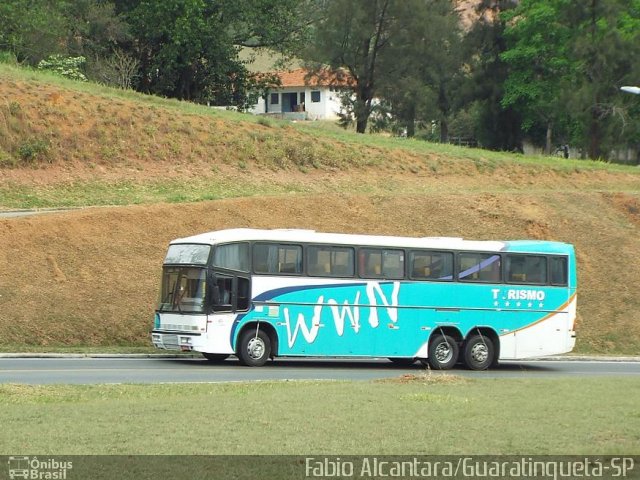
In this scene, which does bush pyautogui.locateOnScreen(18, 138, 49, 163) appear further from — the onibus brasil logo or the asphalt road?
the onibus brasil logo

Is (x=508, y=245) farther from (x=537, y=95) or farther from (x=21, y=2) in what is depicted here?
(x=537, y=95)

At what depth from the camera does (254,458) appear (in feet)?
37.2

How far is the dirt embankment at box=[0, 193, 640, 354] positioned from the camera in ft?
101

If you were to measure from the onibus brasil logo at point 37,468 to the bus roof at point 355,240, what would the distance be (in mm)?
15860

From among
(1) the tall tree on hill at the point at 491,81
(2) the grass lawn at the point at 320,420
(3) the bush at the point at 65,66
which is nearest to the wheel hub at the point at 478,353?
(2) the grass lawn at the point at 320,420

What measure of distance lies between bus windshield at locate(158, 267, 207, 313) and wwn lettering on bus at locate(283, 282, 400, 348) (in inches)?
82.1

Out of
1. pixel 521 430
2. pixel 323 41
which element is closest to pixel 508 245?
pixel 521 430

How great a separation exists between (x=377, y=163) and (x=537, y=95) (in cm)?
2821

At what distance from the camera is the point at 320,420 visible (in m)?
13.9

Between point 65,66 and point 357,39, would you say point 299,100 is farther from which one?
point 65,66

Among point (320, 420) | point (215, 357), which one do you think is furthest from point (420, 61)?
point (320, 420)

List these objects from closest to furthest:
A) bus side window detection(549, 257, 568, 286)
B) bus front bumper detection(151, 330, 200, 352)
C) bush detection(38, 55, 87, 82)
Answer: bus front bumper detection(151, 330, 200, 352)
bus side window detection(549, 257, 568, 286)
bush detection(38, 55, 87, 82)

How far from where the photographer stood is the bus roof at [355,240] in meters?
26.8

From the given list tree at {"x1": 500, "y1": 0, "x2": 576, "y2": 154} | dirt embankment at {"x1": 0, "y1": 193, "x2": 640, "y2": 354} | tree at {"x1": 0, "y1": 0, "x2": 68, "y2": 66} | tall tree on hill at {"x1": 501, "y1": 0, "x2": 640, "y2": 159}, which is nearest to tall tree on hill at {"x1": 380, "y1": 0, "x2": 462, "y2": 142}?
tall tree on hill at {"x1": 501, "y1": 0, "x2": 640, "y2": 159}
